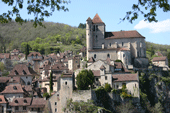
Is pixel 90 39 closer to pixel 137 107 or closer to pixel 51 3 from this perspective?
pixel 137 107

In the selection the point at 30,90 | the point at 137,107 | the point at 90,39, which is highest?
the point at 90,39

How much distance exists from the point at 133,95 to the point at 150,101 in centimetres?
823

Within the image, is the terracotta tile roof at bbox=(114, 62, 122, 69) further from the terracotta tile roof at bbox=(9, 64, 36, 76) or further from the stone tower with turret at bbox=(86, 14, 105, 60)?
the terracotta tile roof at bbox=(9, 64, 36, 76)

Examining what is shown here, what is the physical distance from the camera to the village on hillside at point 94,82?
4606 centimetres

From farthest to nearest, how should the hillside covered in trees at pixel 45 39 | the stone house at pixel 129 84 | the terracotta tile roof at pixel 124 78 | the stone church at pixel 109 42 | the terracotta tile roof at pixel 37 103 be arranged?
the hillside covered in trees at pixel 45 39
the stone church at pixel 109 42
the terracotta tile roof at pixel 124 78
the stone house at pixel 129 84
the terracotta tile roof at pixel 37 103

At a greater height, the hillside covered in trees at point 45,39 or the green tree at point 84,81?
the hillside covered in trees at point 45,39

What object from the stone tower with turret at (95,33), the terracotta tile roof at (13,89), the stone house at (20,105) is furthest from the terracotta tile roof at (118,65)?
the terracotta tile roof at (13,89)

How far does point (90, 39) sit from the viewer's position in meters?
70.1

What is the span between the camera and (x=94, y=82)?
5109cm

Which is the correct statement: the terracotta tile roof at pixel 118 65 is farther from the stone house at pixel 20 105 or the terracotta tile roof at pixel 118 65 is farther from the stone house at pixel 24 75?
the stone house at pixel 20 105

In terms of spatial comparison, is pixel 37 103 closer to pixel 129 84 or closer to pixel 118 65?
pixel 129 84

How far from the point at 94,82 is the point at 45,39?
9567 cm

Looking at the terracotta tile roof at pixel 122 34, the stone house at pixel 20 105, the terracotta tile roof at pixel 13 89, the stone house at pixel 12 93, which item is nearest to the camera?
the stone house at pixel 20 105

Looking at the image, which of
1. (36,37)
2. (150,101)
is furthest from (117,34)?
(36,37)
